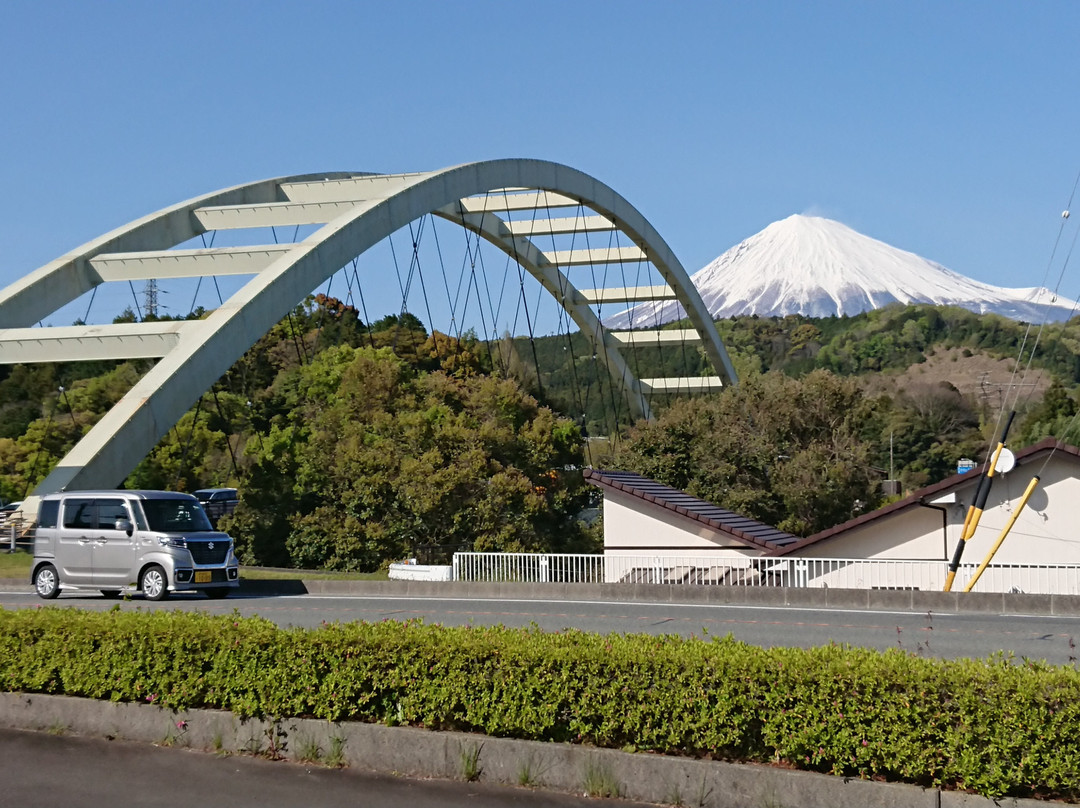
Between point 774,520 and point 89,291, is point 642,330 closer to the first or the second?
point 774,520

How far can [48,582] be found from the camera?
19.7 m

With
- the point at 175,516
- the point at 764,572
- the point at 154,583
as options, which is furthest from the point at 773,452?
the point at 154,583

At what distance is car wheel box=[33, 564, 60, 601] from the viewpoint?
773 inches

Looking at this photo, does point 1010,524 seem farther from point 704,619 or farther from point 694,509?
point 704,619

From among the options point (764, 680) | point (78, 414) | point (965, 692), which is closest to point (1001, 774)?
point (965, 692)

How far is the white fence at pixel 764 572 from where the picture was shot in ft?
71.1

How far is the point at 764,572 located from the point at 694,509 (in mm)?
3518

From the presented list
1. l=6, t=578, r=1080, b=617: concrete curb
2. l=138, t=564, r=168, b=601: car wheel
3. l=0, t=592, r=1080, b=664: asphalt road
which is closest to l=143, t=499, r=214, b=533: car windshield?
l=138, t=564, r=168, b=601: car wheel

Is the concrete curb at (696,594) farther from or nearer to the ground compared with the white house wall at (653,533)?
nearer to the ground

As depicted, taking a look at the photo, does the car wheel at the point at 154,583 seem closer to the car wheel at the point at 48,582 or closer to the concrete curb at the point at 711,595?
the car wheel at the point at 48,582

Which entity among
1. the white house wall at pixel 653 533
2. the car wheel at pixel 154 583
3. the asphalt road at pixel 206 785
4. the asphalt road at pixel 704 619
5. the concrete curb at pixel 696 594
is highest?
the white house wall at pixel 653 533

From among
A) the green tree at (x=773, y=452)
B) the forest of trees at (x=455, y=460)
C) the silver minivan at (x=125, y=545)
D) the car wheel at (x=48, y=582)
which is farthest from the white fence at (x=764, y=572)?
the green tree at (x=773, y=452)

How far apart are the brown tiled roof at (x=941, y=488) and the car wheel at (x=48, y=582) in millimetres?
15121

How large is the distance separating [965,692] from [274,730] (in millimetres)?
4767
